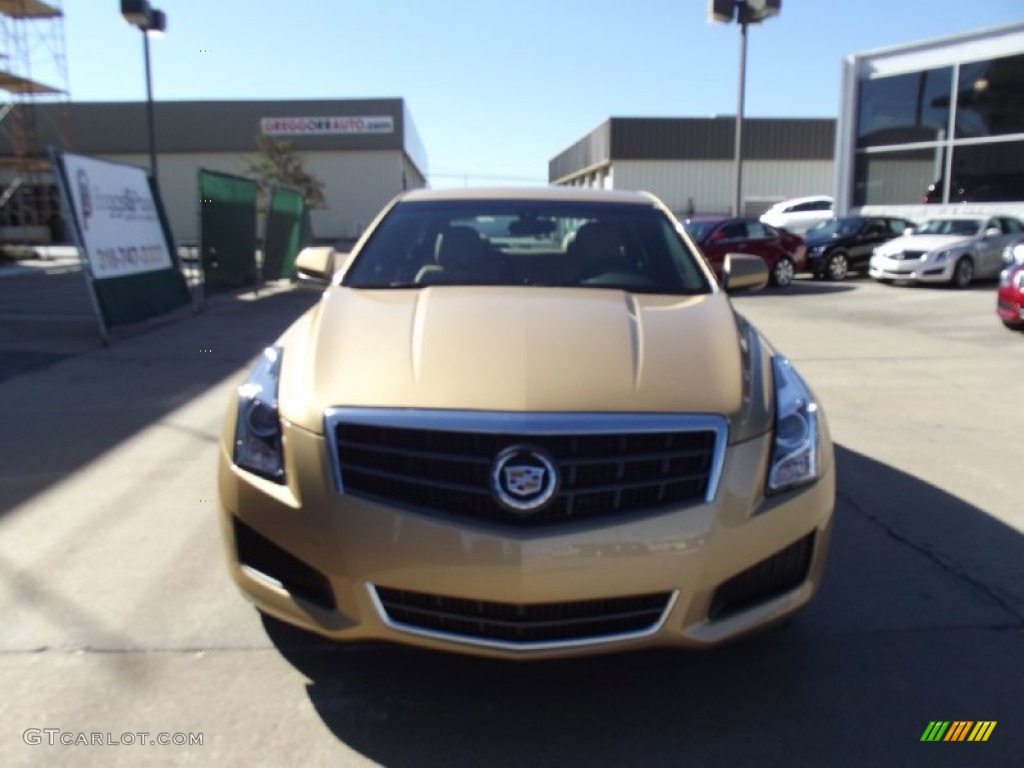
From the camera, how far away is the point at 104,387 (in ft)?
24.9

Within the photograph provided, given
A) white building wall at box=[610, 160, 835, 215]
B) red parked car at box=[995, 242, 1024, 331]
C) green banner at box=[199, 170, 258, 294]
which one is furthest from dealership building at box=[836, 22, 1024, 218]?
green banner at box=[199, 170, 258, 294]

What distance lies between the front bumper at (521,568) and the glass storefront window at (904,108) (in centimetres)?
2573

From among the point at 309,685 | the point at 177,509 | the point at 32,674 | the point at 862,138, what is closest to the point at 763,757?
the point at 309,685

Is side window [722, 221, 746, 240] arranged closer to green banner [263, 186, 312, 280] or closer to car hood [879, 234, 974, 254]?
car hood [879, 234, 974, 254]

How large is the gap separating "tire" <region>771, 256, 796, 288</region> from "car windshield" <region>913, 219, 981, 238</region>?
2.92m

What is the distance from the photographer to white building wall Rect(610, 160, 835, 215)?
132 feet

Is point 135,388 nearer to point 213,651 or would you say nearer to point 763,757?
point 213,651

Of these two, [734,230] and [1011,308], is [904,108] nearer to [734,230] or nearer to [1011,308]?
[734,230]

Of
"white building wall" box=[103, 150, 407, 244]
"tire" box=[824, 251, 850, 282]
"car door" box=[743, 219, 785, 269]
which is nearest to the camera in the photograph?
"car door" box=[743, 219, 785, 269]

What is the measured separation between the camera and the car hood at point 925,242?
56.1 feet

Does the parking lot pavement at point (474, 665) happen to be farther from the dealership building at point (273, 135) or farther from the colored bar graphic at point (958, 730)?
the dealership building at point (273, 135)

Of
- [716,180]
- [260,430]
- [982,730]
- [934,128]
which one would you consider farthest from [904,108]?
[260,430]

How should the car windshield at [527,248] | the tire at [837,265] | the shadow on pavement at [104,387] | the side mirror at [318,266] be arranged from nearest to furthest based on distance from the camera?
the car windshield at [527,248]
the side mirror at [318,266]
the shadow on pavement at [104,387]
the tire at [837,265]

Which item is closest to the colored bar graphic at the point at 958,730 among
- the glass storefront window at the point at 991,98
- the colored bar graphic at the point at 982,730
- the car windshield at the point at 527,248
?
the colored bar graphic at the point at 982,730
